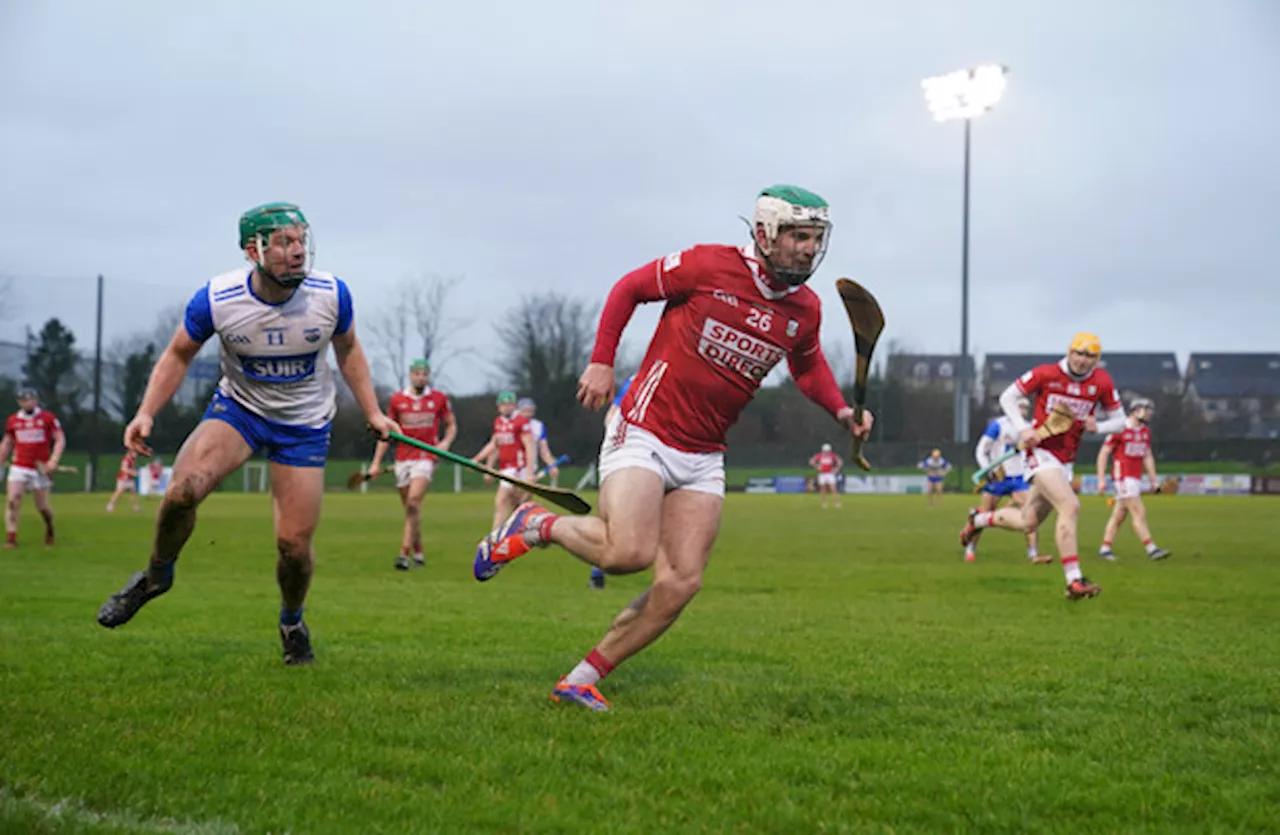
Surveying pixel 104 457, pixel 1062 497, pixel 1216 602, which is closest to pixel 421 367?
pixel 1062 497

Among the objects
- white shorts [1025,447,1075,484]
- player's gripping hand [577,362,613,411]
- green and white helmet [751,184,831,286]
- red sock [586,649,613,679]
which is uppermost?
green and white helmet [751,184,831,286]

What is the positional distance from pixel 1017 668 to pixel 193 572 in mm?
10790

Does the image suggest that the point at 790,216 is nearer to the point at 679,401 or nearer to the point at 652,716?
the point at 679,401

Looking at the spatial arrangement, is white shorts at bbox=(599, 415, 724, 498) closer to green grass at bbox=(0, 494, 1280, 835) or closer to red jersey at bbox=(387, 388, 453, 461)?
green grass at bbox=(0, 494, 1280, 835)

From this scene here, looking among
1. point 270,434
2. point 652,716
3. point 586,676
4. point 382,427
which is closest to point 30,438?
point 270,434

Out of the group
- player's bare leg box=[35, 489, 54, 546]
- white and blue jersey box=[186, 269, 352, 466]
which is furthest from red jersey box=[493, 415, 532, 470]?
white and blue jersey box=[186, 269, 352, 466]

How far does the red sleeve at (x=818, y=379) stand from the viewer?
6711 mm

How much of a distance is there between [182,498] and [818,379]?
11.4ft

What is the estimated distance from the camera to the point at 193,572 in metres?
15.1

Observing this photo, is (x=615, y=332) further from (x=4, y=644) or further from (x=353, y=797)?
(x=4, y=644)

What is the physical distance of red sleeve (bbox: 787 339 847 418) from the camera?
22.0 feet

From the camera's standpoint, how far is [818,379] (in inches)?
269

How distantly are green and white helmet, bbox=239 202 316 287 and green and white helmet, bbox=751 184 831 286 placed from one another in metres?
2.45

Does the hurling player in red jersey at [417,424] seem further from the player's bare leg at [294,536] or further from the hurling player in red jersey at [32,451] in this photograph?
the player's bare leg at [294,536]
